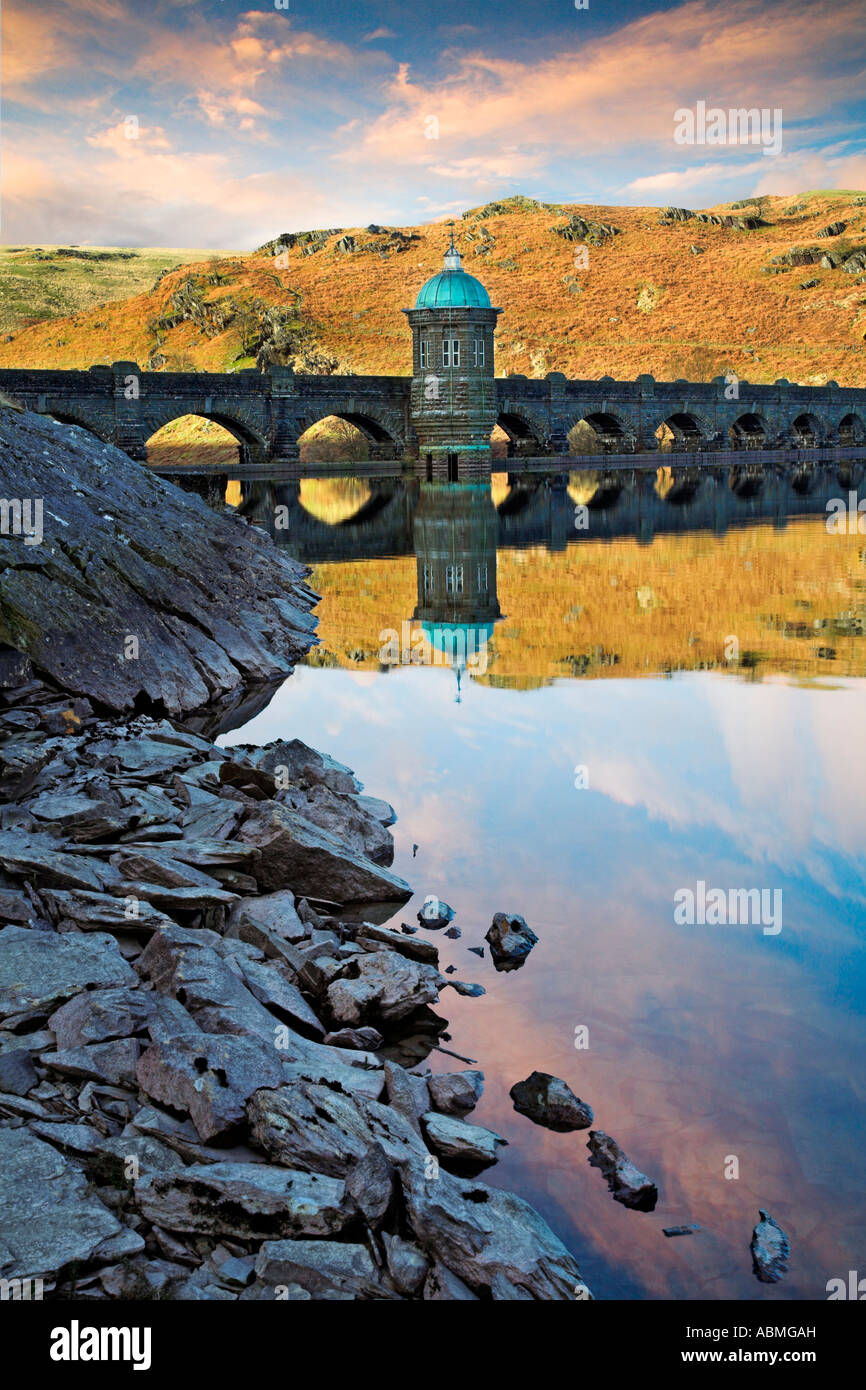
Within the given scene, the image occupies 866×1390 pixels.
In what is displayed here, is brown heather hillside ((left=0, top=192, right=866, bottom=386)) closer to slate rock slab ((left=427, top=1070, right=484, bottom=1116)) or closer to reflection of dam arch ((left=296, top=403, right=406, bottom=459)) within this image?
reflection of dam arch ((left=296, top=403, right=406, bottom=459))

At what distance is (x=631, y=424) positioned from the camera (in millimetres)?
70062

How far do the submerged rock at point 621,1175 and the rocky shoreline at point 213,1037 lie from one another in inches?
18.5

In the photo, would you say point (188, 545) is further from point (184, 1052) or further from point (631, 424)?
point (631, 424)

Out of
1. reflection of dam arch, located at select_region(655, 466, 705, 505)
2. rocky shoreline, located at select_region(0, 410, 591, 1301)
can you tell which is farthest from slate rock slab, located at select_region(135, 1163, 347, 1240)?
reflection of dam arch, located at select_region(655, 466, 705, 505)

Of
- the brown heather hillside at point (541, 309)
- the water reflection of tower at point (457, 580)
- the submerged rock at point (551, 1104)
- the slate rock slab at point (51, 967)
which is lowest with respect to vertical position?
the submerged rock at point (551, 1104)

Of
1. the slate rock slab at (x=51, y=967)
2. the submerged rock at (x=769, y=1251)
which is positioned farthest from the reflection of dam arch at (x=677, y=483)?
the submerged rock at (x=769, y=1251)

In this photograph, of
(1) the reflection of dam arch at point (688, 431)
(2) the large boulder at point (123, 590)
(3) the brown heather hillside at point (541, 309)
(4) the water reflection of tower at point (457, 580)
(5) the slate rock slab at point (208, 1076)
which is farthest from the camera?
(3) the brown heather hillside at point (541, 309)

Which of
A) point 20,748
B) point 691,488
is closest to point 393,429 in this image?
point 691,488

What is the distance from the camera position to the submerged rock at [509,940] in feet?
23.1

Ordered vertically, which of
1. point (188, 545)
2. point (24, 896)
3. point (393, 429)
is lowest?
point (24, 896)

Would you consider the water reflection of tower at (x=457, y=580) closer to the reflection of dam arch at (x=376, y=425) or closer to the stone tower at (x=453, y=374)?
the stone tower at (x=453, y=374)

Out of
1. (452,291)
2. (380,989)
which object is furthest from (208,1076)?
(452,291)

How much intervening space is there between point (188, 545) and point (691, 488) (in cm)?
3778
